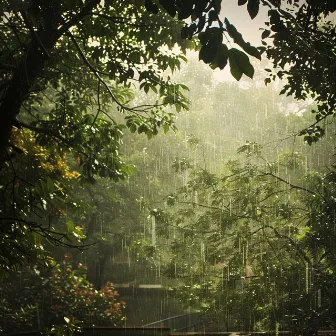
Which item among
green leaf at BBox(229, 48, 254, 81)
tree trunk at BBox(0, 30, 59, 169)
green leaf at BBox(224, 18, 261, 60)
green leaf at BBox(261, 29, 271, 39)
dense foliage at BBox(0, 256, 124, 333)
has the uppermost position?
green leaf at BBox(261, 29, 271, 39)

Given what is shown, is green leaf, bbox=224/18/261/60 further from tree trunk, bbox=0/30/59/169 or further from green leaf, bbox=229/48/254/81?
tree trunk, bbox=0/30/59/169

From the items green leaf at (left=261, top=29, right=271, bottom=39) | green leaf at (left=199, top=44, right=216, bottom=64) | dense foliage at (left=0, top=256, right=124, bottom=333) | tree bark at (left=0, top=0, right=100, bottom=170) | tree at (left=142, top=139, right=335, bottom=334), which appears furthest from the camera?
dense foliage at (left=0, top=256, right=124, bottom=333)

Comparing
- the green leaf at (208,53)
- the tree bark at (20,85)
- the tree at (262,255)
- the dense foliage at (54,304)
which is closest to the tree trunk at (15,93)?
the tree bark at (20,85)

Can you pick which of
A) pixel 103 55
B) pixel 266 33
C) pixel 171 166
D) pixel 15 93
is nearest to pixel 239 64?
pixel 15 93

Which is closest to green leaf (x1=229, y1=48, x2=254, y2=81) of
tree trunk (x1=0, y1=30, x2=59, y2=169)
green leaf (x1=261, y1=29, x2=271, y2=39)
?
tree trunk (x1=0, y1=30, x2=59, y2=169)

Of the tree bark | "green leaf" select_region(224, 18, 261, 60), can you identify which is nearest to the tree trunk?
the tree bark

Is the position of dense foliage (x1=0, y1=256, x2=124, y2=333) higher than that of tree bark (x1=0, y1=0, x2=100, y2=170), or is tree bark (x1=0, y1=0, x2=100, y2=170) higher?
tree bark (x1=0, y1=0, x2=100, y2=170)

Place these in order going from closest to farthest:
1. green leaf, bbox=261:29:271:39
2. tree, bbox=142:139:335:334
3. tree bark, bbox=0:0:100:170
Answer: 1. tree bark, bbox=0:0:100:170
2. green leaf, bbox=261:29:271:39
3. tree, bbox=142:139:335:334

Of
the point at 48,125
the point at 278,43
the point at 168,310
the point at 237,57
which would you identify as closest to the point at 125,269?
the point at 168,310

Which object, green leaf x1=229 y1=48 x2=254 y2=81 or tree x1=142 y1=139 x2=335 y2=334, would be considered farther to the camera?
tree x1=142 y1=139 x2=335 y2=334

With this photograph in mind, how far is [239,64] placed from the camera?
68.4 inches

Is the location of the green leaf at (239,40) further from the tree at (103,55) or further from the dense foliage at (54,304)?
the dense foliage at (54,304)

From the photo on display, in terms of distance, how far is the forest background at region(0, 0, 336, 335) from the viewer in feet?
10.6

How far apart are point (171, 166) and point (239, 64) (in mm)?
7471
